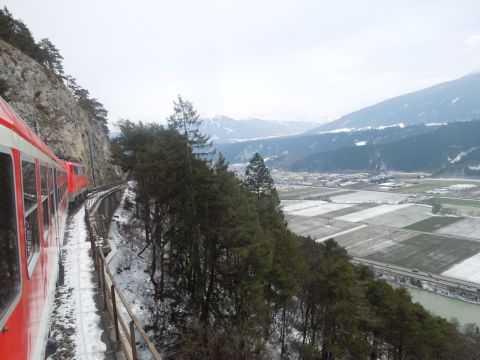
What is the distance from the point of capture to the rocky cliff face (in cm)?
3206

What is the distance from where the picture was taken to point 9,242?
289 cm

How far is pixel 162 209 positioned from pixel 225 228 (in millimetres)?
5579

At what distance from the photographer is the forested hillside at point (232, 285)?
653 inches

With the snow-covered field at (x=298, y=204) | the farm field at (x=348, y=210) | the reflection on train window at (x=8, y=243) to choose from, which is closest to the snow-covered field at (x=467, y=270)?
the farm field at (x=348, y=210)

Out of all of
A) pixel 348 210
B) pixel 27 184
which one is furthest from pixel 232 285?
pixel 348 210

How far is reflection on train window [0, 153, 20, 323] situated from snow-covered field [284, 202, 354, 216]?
97608 mm

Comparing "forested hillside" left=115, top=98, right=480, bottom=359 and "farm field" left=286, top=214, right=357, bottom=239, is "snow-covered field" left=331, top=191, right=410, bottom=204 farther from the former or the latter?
"forested hillside" left=115, top=98, right=480, bottom=359

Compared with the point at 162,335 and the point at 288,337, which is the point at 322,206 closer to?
the point at 288,337

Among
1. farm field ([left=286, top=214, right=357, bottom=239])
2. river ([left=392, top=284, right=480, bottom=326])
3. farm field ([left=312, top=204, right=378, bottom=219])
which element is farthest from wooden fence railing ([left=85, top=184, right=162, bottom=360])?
farm field ([left=312, top=204, right=378, bottom=219])

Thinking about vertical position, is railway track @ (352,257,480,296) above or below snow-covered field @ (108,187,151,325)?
below

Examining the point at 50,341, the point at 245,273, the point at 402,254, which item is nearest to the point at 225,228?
the point at 245,273

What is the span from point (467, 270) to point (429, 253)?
27.8 ft

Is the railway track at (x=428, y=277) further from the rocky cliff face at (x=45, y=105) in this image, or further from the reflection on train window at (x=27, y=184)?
the reflection on train window at (x=27, y=184)

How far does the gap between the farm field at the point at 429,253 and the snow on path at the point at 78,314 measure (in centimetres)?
5437
